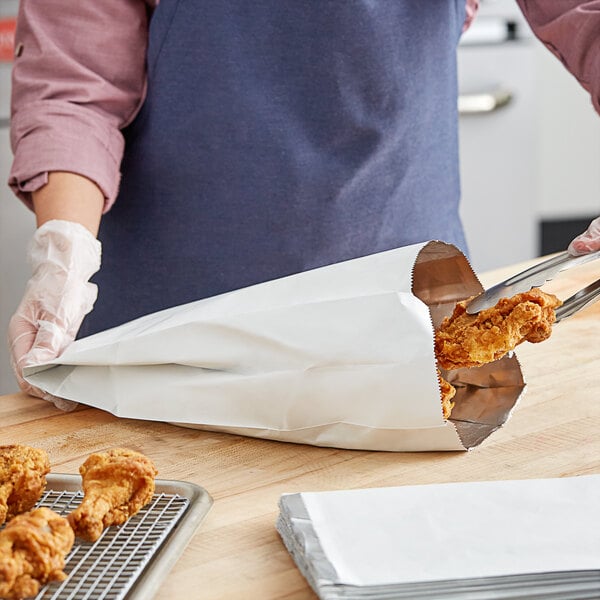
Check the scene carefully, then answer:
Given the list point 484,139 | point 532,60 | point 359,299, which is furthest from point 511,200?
point 359,299

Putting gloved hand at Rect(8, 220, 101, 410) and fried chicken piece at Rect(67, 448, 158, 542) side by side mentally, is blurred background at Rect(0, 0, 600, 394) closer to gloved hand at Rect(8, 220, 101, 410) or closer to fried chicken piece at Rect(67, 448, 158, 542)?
gloved hand at Rect(8, 220, 101, 410)

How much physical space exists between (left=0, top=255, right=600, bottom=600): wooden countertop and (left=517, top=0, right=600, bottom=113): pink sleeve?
458 mm

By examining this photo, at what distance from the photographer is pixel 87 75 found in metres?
1.17

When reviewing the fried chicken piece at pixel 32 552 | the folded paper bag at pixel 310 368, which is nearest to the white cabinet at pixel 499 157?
the folded paper bag at pixel 310 368

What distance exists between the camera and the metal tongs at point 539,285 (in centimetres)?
80

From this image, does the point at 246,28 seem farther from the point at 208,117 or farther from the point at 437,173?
the point at 437,173

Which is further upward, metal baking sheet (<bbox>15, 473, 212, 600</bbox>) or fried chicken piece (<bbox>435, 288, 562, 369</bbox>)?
metal baking sheet (<bbox>15, 473, 212, 600</bbox>)

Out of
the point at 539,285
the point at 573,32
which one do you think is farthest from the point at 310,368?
the point at 573,32

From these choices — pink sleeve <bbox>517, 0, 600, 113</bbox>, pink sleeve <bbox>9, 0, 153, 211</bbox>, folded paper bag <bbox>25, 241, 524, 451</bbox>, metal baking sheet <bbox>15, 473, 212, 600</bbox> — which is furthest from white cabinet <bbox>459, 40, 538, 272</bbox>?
metal baking sheet <bbox>15, 473, 212, 600</bbox>

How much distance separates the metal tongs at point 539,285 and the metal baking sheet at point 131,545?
30 centimetres

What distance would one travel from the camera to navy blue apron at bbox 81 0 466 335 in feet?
3.96

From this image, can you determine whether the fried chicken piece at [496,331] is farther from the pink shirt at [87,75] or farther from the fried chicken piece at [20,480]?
the pink shirt at [87,75]

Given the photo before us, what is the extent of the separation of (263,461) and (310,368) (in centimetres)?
8

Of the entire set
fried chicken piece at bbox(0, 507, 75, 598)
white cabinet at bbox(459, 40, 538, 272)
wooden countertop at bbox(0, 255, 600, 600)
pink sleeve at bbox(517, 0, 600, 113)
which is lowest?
white cabinet at bbox(459, 40, 538, 272)
